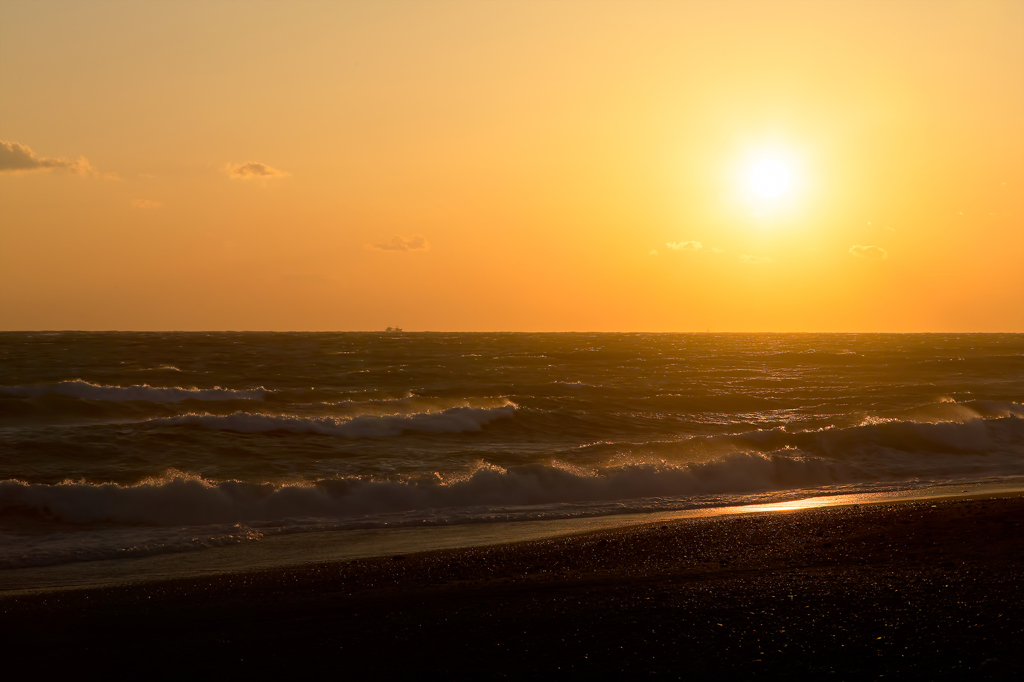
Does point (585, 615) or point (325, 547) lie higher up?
point (585, 615)

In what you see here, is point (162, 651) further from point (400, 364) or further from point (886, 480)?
point (400, 364)

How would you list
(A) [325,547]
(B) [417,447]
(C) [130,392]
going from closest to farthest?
1. (A) [325,547]
2. (B) [417,447]
3. (C) [130,392]

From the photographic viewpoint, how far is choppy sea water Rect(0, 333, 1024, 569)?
41.6ft

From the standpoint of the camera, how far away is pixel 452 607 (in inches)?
274

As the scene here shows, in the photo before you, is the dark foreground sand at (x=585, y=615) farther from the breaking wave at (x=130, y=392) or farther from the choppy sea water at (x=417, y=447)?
the breaking wave at (x=130, y=392)

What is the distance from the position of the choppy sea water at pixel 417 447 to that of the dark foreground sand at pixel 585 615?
3396 mm

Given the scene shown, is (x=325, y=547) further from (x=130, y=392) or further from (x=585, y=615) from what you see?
(x=130, y=392)

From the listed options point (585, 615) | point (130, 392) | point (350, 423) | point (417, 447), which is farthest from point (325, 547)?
point (130, 392)

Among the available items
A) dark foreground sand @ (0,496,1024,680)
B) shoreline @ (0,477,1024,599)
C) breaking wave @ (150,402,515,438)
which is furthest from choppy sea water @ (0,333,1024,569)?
dark foreground sand @ (0,496,1024,680)

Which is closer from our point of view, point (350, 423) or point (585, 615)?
point (585, 615)

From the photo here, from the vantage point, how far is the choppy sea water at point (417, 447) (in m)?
12.7

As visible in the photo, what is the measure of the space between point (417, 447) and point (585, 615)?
12873 millimetres

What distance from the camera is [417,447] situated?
19.2 metres

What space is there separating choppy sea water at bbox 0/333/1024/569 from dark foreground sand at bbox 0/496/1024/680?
11.1ft
